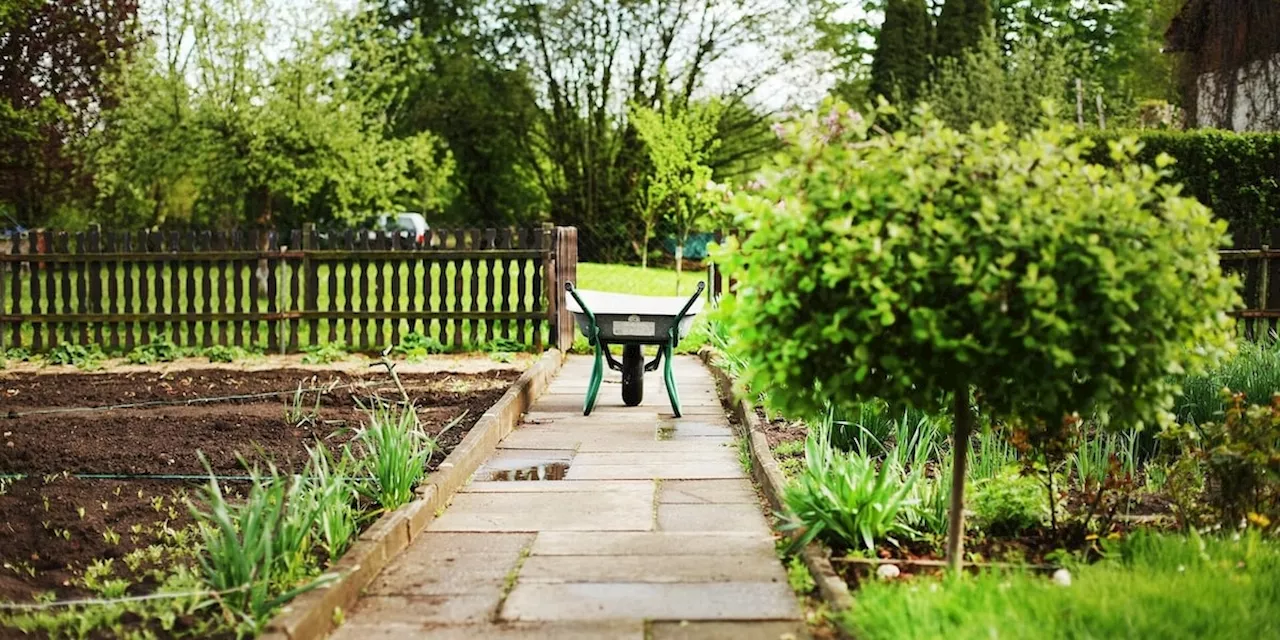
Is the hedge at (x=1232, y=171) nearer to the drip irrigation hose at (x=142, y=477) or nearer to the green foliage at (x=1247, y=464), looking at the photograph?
the green foliage at (x=1247, y=464)

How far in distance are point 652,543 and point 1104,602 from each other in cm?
179

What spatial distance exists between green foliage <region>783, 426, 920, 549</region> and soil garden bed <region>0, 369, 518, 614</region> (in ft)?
6.18

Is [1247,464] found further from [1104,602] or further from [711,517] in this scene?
[711,517]

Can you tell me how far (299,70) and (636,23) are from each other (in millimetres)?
12317

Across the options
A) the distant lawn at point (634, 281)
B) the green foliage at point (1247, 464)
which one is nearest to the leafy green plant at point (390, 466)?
the green foliage at point (1247, 464)

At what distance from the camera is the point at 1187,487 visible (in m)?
4.43

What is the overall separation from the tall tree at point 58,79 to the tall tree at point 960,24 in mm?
20706

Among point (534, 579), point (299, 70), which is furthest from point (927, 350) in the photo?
point (299, 70)

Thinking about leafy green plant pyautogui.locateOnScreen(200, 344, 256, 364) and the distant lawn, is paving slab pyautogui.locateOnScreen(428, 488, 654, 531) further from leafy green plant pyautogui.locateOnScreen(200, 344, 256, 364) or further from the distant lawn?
the distant lawn

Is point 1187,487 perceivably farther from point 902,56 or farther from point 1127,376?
point 902,56

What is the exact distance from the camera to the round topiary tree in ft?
10.9

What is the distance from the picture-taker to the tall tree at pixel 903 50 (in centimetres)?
3095

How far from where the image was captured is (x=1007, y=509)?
4422 millimetres

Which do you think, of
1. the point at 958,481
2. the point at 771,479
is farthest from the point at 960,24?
the point at 958,481
